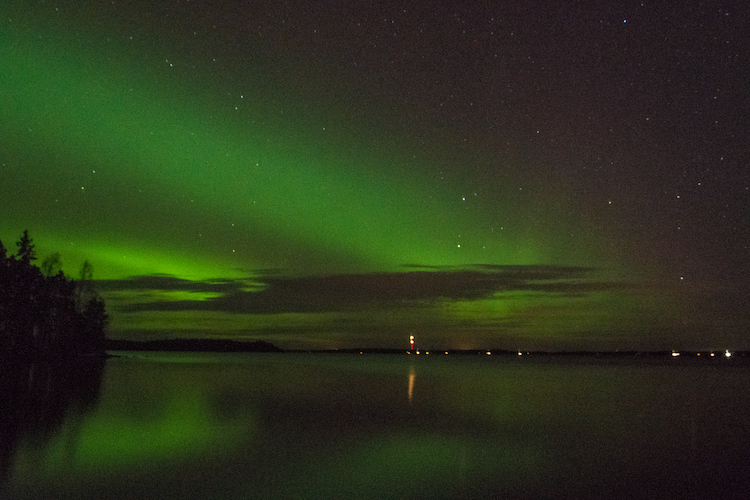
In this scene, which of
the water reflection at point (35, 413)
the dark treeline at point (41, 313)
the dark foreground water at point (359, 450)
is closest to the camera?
the dark foreground water at point (359, 450)

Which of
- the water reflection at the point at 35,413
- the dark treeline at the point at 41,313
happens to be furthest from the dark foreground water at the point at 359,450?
the dark treeline at the point at 41,313

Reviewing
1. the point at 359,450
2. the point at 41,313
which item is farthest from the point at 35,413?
the point at 41,313

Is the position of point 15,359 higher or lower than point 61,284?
lower

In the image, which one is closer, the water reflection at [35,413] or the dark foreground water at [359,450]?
the dark foreground water at [359,450]

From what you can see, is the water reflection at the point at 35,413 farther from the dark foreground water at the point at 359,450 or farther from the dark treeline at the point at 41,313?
the dark treeline at the point at 41,313

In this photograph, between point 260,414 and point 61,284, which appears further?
point 61,284

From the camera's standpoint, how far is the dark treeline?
2469 inches

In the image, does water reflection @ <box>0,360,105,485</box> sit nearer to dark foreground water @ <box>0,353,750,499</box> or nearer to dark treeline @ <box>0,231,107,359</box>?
dark foreground water @ <box>0,353,750,499</box>

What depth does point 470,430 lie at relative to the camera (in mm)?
20328

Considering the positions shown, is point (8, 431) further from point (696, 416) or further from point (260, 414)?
point (696, 416)

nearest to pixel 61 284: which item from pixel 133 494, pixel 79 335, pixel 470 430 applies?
pixel 79 335

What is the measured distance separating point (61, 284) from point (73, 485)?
73564 mm

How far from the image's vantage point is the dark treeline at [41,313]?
206ft

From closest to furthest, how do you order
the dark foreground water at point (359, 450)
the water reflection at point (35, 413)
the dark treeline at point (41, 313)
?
the dark foreground water at point (359, 450), the water reflection at point (35, 413), the dark treeline at point (41, 313)
